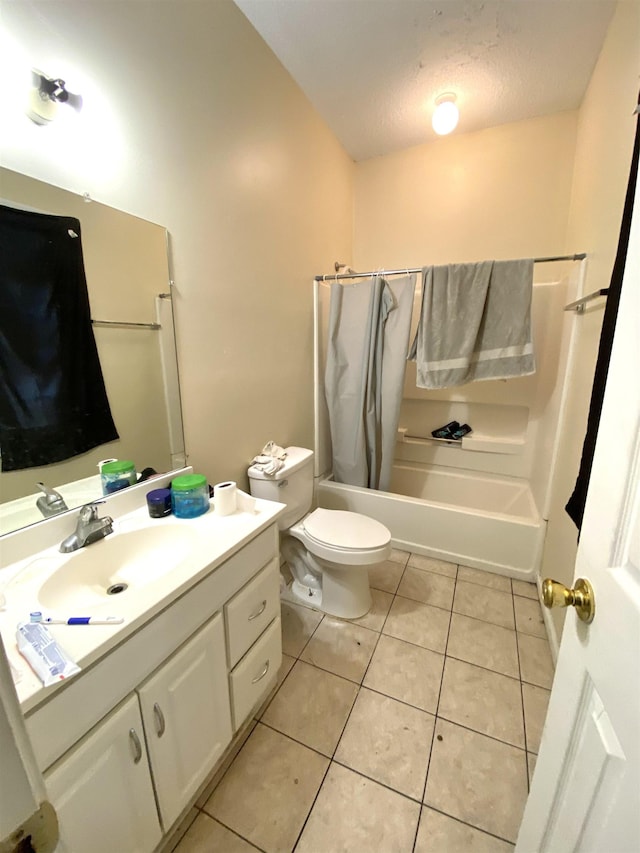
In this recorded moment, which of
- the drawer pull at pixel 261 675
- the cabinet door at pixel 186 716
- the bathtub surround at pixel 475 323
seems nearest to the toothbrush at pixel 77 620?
the cabinet door at pixel 186 716

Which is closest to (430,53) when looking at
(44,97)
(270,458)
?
(44,97)

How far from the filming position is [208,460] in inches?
58.7

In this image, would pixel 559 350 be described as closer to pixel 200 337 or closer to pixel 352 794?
pixel 200 337

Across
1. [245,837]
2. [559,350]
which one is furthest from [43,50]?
[559,350]

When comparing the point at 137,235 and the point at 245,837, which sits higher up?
the point at 137,235

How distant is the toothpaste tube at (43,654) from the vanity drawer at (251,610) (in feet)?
1.44

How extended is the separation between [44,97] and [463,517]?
7.69 ft

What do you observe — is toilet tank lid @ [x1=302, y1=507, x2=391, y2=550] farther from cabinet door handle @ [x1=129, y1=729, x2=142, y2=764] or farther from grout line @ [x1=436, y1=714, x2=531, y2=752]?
cabinet door handle @ [x1=129, y1=729, x2=142, y2=764]

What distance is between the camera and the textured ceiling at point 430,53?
141 centimetres

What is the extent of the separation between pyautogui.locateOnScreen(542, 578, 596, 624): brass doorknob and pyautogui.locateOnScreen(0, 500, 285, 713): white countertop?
2.47ft

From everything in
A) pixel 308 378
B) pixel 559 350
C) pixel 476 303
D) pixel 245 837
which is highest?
pixel 476 303

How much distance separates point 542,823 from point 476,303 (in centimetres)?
193

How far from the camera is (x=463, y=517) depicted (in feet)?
6.63

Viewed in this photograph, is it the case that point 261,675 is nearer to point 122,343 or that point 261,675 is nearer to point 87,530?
point 87,530
